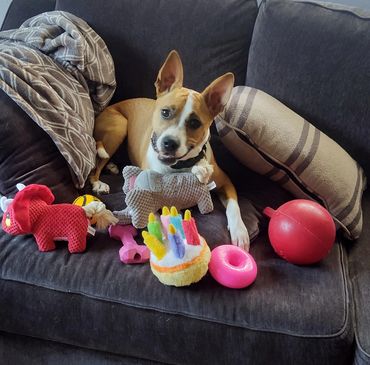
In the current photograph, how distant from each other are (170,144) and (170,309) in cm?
52

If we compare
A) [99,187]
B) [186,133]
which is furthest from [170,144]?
[99,187]

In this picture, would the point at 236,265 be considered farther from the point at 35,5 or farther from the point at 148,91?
the point at 35,5

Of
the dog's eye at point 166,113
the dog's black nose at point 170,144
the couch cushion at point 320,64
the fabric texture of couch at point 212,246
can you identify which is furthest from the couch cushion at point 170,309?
the couch cushion at point 320,64

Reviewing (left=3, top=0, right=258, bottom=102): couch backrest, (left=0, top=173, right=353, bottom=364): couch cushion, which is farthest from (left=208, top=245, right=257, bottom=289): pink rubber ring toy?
(left=3, top=0, right=258, bottom=102): couch backrest

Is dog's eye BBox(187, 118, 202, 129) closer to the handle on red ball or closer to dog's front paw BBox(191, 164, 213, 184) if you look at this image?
dog's front paw BBox(191, 164, 213, 184)

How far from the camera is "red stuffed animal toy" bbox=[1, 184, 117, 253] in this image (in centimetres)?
118

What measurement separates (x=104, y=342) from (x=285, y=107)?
0.98 m

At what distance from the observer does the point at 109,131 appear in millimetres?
1723

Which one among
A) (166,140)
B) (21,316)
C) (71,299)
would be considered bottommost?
(21,316)

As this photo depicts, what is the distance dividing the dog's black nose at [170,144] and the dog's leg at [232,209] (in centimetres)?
21

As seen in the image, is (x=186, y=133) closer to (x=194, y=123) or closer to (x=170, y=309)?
(x=194, y=123)

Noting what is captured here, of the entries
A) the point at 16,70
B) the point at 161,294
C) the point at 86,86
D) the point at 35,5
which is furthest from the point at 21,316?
the point at 35,5

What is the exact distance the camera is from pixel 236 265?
116 centimetres

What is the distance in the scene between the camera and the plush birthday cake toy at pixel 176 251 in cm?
107
